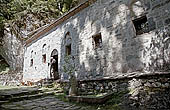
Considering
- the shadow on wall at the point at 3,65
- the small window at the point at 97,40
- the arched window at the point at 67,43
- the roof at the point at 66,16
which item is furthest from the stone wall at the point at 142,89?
the shadow on wall at the point at 3,65

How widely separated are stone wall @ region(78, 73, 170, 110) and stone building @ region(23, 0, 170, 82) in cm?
55

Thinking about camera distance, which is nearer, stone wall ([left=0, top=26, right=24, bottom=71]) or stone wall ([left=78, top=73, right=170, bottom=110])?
stone wall ([left=78, top=73, right=170, bottom=110])

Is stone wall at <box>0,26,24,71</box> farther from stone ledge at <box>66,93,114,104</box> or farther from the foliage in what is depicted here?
stone ledge at <box>66,93,114,104</box>

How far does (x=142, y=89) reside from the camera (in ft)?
13.1

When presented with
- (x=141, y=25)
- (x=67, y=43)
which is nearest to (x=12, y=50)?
(x=67, y=43)

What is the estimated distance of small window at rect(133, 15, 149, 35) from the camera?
5309 millimetres

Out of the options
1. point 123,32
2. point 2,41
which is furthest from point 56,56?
point 2,41

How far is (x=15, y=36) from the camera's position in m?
14.5

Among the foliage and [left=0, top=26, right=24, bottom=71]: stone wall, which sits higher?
[left=0, top=26, right=24, bottom=71]: stone wall

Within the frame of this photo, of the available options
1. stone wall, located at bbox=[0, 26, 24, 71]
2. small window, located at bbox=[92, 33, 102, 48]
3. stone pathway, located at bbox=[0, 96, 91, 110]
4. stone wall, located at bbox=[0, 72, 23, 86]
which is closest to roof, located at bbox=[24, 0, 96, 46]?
stone wall, located at bbox=[0, 26, 24, 71]

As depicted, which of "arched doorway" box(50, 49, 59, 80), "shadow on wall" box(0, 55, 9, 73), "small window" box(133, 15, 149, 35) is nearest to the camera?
"small window" box(133, 15, 149, 35)

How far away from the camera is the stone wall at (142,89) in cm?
324

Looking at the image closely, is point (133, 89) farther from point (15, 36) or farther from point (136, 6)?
point (15, 36)

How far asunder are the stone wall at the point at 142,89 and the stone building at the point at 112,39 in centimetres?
55
